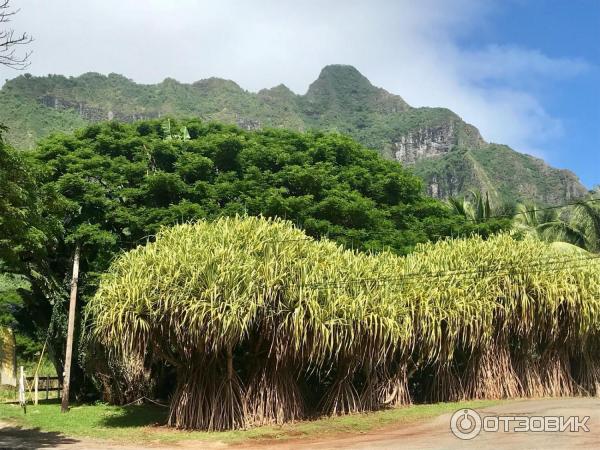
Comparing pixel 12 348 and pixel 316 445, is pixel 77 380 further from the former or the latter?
pixel 316 445

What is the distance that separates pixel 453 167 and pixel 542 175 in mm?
16087

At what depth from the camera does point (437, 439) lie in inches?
488

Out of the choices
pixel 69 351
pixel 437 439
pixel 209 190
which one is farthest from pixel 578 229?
pixel 69 351

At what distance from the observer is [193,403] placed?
49.2 feet

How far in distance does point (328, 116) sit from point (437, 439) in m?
106

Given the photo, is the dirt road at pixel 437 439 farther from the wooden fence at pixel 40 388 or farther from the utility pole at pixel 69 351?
the wooden fence at pixel 40 388

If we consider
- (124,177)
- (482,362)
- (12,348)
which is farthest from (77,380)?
(482,362)

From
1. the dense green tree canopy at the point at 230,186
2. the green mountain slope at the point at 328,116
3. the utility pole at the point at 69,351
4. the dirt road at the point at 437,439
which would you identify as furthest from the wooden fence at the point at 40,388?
the green mountain slope at the point at 328,116

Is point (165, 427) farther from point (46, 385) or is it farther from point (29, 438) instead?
point (46, 385)

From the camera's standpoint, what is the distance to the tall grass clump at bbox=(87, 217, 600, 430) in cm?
1452

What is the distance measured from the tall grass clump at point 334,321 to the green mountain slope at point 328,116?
166ft
